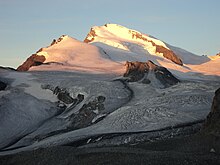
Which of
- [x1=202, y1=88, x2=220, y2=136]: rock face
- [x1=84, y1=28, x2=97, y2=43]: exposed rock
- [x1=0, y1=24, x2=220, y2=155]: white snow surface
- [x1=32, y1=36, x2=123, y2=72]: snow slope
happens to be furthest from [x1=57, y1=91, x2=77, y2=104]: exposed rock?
[x1=84, y1=28, x2=97, y2=43]: exposed rock

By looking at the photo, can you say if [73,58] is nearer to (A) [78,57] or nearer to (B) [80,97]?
(A) [78,57]

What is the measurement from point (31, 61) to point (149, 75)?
2340 centimetres

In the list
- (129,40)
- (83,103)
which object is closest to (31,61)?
(83,103)

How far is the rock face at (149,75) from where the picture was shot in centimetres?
3703

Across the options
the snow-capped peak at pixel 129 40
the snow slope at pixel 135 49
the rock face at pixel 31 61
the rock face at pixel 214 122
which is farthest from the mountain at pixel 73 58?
the rock face at pixel 214 122

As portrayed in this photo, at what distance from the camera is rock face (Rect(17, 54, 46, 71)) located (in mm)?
54331

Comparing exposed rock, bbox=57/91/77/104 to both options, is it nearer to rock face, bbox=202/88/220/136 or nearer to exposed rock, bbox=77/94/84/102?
exposed rock, bbox=77/94/84/102

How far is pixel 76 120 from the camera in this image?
93.0 ft

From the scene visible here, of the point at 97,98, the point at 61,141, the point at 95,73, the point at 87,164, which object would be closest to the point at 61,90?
the point at 97,98

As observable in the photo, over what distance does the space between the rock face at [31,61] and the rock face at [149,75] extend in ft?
61.2

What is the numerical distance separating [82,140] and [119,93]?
12.7 metres

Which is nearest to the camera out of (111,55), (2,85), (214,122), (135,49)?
(214,122)

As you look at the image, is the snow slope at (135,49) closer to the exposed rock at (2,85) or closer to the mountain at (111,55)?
the mountain at (111,55)

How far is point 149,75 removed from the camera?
38375mm
